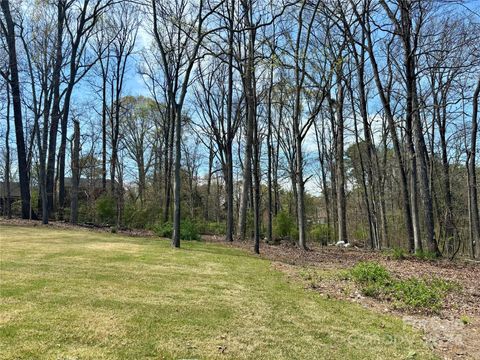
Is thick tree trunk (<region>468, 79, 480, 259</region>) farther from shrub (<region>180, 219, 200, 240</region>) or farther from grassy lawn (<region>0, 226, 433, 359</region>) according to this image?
grassy lawn (<region>0, 226, 433, 359</region>)

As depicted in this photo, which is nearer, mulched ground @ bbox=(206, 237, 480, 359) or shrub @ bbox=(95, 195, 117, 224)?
mulched ground @ bbox=(206, 237, 480, 359)

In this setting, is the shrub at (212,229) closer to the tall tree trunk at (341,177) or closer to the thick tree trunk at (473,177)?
the tall tree trunk at (341,177)

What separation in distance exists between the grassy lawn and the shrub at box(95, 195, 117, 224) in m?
12.8

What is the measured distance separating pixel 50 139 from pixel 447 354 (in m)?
20.9

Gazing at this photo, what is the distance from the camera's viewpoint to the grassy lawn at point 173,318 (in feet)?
12.2

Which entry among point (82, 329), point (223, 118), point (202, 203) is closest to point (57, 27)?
point (223, 118)

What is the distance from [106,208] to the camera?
20.3 metres

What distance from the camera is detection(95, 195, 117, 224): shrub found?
20281 mm

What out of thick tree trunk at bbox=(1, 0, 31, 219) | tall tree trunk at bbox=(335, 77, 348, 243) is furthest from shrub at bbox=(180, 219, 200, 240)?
tall tree trunk at bbox=(335, 77, 348, 243)

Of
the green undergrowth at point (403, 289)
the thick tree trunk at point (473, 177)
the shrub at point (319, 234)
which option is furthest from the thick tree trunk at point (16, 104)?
the thick tree trunk at point (473, 177)

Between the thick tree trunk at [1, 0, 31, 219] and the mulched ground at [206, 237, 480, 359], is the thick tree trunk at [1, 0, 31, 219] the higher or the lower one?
the higher one

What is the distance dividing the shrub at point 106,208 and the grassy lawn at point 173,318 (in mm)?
12764

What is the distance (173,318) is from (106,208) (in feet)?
55.4

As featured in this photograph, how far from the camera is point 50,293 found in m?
5.17
